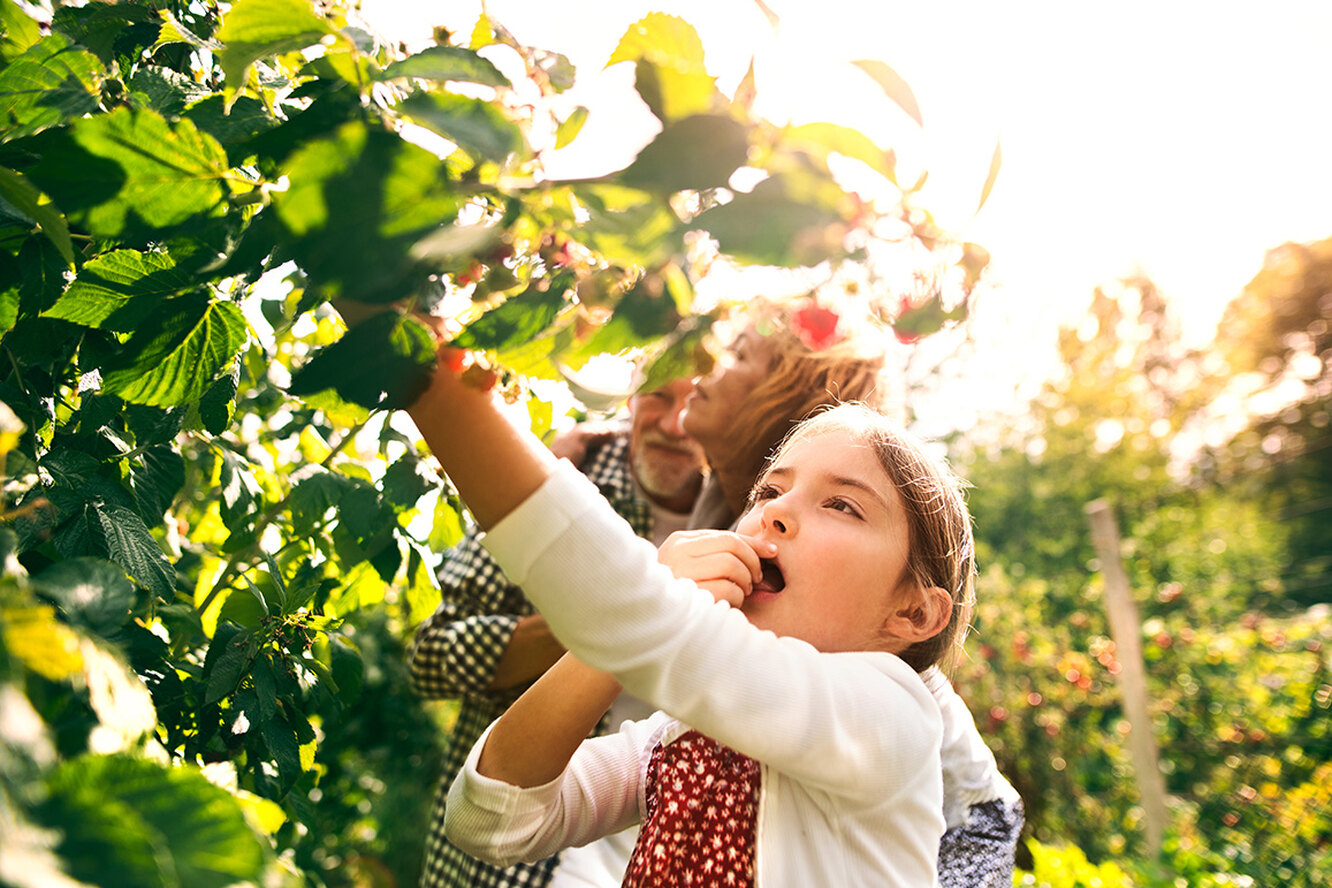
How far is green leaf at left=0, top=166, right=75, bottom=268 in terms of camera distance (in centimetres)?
70

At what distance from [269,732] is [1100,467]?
730 inches

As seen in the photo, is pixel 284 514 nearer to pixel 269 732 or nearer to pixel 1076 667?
pixel 269 732

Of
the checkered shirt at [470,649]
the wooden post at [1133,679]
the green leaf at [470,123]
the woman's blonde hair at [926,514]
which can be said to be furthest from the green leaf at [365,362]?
the wooden post at [1133,679]

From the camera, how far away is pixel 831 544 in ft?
3.87

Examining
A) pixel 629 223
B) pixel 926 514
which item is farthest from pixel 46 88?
pixel 926 514

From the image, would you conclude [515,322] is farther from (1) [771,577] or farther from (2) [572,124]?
(1) [771,577]

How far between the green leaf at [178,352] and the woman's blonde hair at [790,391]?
4.05 ft

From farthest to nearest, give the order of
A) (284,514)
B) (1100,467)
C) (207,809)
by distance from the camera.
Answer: (1100,467) → (284,514) → (207,809)

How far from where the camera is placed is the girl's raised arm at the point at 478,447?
27.6 inches

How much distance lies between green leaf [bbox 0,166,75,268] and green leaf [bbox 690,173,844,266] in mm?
573

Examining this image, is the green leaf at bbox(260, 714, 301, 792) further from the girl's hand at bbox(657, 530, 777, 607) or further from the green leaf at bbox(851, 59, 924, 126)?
the green leaf at bbox(851, 59, 924, 126)

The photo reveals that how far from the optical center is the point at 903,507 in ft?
4.28

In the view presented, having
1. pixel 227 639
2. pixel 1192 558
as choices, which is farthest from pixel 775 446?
pixel 1192 558

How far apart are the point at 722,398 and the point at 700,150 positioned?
4.82ft
